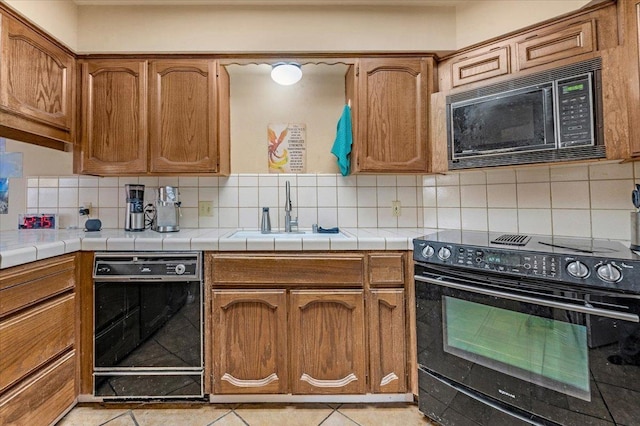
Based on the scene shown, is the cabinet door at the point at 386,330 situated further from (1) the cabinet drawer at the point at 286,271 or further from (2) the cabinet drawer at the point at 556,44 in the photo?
(2) the cabinet drawer at the point at 556,44

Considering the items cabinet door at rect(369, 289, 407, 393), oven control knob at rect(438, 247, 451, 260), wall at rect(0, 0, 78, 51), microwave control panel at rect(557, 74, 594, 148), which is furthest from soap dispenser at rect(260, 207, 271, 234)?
microwave control panel at rect(557, 74, 594, 148)

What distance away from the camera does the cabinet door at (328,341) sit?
1.51m

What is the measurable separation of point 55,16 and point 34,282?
148 centimetres

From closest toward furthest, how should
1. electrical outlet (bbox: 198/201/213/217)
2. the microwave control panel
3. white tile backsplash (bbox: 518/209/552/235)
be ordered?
1. the microwave control panel
2. white tile backsplash (bbox: 518/209/552/235)
3. electrical outlet (bbox: 198/201/213/217)

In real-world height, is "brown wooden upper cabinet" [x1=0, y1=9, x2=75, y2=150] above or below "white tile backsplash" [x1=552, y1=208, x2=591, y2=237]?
above

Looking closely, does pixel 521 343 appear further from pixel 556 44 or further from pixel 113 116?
pixel 113 116

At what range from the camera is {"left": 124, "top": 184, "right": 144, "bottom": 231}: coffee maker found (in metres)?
1.94

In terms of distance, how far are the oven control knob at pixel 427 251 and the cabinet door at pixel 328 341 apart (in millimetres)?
371

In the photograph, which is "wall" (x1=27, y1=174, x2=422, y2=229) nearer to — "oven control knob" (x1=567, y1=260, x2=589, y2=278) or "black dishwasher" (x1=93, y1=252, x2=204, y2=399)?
"black dishwasher" (x1=93, y1=252, x2=204, y2=399)

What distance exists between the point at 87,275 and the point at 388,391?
1.66m

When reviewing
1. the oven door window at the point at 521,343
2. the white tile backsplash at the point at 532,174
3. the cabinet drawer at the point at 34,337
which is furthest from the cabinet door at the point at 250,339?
the white tile backsplash at the point at 532,174

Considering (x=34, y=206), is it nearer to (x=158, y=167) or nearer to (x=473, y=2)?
(x=158, y=167)

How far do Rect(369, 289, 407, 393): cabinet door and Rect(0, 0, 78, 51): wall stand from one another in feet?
7.43

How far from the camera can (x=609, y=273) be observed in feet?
3.38
